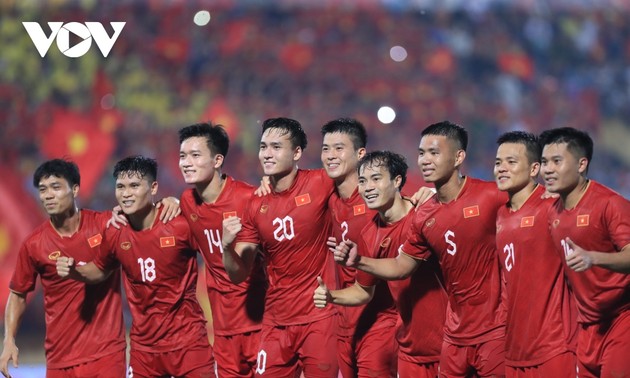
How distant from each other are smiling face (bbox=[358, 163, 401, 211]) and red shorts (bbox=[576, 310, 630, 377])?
1422 millimetres

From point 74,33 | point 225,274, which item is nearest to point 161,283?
point 225,274

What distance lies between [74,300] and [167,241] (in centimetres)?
82

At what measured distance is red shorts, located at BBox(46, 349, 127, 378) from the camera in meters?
7.16

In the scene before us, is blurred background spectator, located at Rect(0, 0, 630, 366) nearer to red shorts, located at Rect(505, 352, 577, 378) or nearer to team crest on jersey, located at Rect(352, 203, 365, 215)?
team crest on jersey, located at Rect(352, 203, 365, 215)

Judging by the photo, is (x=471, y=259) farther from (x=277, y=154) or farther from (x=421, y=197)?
(x=277, y=154)

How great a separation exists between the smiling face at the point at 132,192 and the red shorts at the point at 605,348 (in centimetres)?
307

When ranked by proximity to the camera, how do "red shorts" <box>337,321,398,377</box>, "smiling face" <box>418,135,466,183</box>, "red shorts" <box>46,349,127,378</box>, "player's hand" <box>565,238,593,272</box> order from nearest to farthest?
"player's hand" <box>565,238,593,272</box> < "smiling face" <box>418,135,466,183</box> < "red shorts" <box>337,321,398,377</box> < "red shorts" <box>46,349,127,378</box>

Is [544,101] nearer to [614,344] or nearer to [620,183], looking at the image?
[620,183]

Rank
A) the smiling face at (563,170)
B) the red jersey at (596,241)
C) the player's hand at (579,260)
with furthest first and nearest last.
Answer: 1. the smiling face at (563,170)
2. the red jersey at (596,241)
3. the player's hand at (579,260)

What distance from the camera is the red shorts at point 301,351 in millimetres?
6684

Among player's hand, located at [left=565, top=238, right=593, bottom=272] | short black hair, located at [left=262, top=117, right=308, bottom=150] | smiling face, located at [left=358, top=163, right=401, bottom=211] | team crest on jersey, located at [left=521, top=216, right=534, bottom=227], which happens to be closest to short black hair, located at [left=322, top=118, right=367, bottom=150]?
short black hair, located at [left=262, top=117, right=308, bottom=150]

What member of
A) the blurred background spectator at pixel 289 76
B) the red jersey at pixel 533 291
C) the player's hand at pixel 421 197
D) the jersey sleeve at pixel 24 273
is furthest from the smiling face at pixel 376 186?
the blurred background spectator at pixel 289 76

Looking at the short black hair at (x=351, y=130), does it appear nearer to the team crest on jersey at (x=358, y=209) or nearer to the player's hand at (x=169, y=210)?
the team crest on jersey at (x=358, y=209)

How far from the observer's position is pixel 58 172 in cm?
726
